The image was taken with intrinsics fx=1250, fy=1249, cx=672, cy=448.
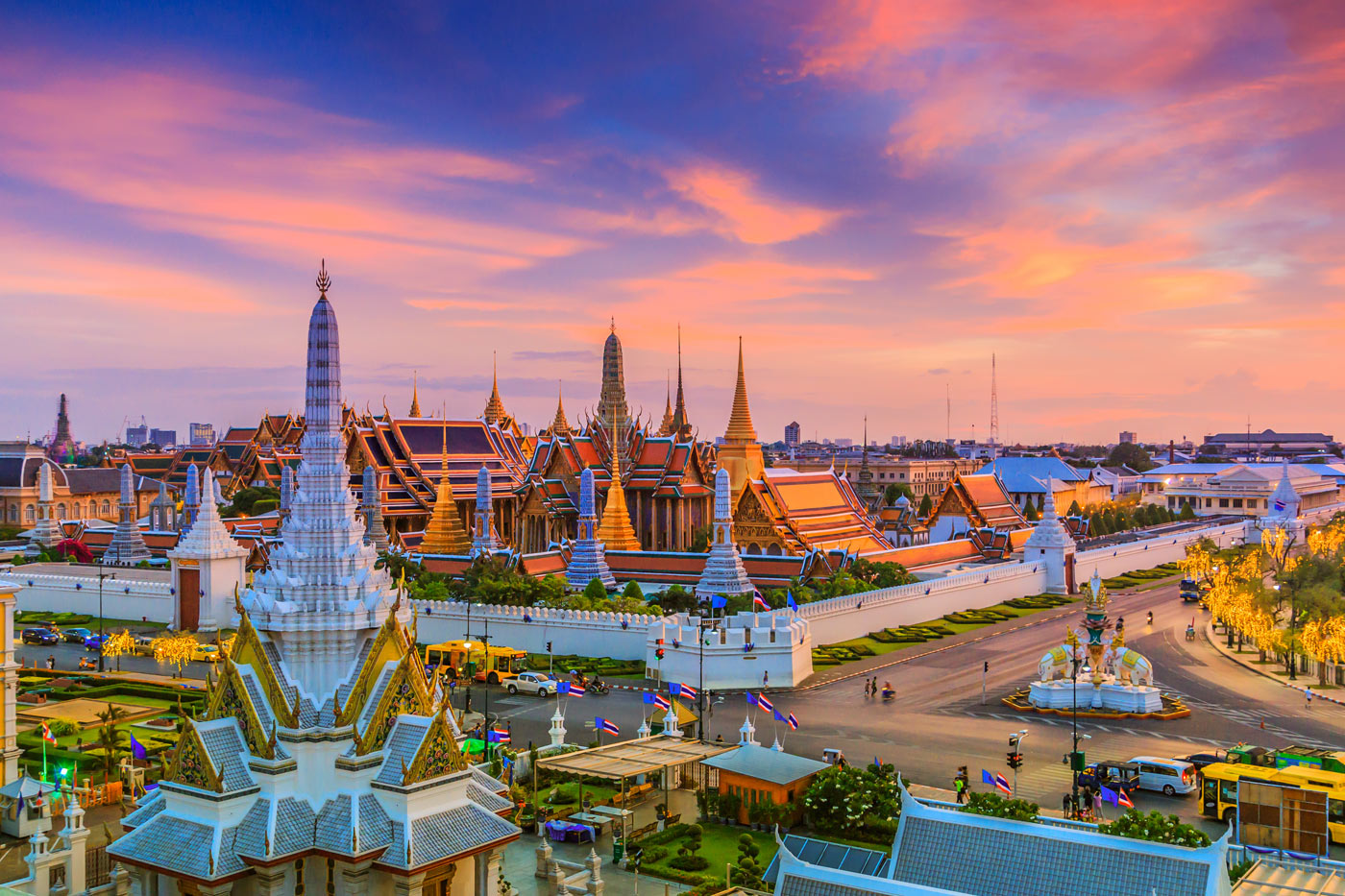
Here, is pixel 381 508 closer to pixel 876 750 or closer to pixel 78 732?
pixel 78 732

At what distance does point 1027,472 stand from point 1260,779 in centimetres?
11115

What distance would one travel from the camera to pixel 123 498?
71062 millimetres

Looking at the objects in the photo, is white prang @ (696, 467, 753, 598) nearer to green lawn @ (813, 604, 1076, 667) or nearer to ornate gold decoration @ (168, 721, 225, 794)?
green lawn @ (813, 604, 1076, 667)

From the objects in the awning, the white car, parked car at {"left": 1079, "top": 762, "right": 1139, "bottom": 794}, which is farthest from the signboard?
the white car

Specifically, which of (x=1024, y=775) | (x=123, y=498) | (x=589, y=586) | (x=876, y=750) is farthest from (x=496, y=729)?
(x=123, y=498)

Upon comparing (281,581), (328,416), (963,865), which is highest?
(328,416)

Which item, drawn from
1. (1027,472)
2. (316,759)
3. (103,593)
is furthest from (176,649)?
(1027,472)

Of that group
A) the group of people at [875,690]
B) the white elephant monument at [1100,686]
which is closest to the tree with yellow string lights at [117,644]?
the group of people at [875,690]

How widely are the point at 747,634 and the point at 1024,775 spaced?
12793mm

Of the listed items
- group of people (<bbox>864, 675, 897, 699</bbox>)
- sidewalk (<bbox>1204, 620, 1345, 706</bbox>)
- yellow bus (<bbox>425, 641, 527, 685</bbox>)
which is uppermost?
yellow bus (<bbox>425, 641, 527, 685</bbox>)

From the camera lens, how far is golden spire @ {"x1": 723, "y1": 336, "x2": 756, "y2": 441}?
246 feet

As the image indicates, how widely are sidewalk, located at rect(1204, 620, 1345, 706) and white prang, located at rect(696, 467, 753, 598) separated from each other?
18.7 metres

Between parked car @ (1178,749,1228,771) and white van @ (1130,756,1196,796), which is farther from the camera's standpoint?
parked car @ (1178,749,1228,771)

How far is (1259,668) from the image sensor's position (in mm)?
44688
